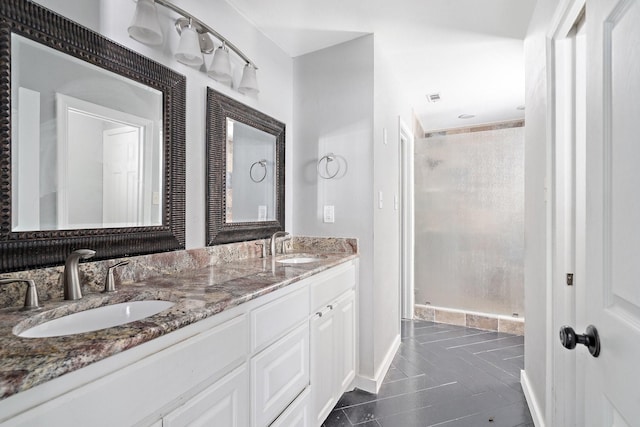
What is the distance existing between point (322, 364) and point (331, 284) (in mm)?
423

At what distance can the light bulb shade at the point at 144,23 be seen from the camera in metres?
1.24

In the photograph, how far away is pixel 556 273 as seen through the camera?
150 centimetres

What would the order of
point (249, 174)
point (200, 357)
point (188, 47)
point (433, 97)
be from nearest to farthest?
point (200, 357), point (188, 47), point (249, 174), point (433, 97)

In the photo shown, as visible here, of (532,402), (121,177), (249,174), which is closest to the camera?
(121,177)

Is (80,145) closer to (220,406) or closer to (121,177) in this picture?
(121,177)

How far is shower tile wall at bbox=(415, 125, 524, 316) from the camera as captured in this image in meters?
3.30

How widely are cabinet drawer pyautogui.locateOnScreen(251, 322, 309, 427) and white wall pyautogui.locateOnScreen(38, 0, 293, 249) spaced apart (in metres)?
0.71

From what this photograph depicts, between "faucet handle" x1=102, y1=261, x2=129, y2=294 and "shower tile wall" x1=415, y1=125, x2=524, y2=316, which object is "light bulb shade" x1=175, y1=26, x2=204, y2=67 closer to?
"faucet handle" x1=102, y1=261, x2=129, y2=294

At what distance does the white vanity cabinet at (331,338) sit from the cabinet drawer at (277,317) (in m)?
0.11

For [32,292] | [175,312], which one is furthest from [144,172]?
[175,312]

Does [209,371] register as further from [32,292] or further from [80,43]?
[80,43]

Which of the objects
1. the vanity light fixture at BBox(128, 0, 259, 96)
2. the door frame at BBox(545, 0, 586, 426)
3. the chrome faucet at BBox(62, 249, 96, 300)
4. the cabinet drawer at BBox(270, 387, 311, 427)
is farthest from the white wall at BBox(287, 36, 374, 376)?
the chrome faucet at BBox(62, 249, 96, 300)

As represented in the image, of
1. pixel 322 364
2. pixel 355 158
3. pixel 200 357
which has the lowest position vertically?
pixel 322 364

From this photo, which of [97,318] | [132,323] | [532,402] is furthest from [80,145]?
[532,402]
